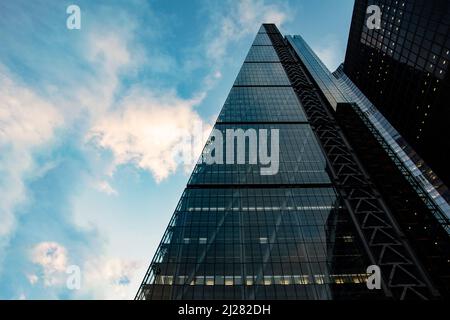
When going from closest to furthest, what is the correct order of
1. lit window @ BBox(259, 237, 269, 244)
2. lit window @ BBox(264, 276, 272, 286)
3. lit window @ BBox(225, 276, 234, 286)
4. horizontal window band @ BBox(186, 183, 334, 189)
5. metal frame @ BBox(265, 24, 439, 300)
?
lit window @ BBox(264, 276, 272, 286) → lit window @ BBox(225, 276, 234, 286) → metal frame @ BBox(265, 24, 439, 300) → lit window @ BBox(259, 237, 269, 244) → horizontal window band @ BBox(186, 183, 334, 189)

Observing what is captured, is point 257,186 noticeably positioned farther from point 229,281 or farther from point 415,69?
point 415,69

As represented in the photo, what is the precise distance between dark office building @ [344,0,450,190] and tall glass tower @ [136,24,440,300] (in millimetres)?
13983

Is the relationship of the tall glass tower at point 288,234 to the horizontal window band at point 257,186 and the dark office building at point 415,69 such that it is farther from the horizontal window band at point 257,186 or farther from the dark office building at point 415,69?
the dark office building at point 415,69

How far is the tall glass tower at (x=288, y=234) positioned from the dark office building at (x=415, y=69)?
551 inches

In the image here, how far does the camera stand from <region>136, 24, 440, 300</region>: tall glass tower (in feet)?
91.0

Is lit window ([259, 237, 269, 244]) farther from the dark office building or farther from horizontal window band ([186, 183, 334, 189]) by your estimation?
the dark office building

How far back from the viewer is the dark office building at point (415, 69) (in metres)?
43.8

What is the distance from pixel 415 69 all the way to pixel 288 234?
130 ft

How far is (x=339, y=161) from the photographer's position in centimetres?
4806

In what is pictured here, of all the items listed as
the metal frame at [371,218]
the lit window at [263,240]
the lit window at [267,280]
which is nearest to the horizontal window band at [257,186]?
the metal frame at [371,218]

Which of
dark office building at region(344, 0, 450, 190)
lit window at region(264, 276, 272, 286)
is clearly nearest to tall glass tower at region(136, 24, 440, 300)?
lit window at region(264, 276, 272, 286)

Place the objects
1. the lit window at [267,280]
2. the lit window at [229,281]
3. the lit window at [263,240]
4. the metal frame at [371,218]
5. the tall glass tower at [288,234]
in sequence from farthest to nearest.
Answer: the lit window at [263,240] → the metal frame at [371,218] → the lit window at [229,281] → the lit window at [267,280] → the tall glass tower at [288,234]

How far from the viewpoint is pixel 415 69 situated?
5031 centimetres

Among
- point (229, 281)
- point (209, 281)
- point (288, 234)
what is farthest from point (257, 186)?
point (209, 281)
